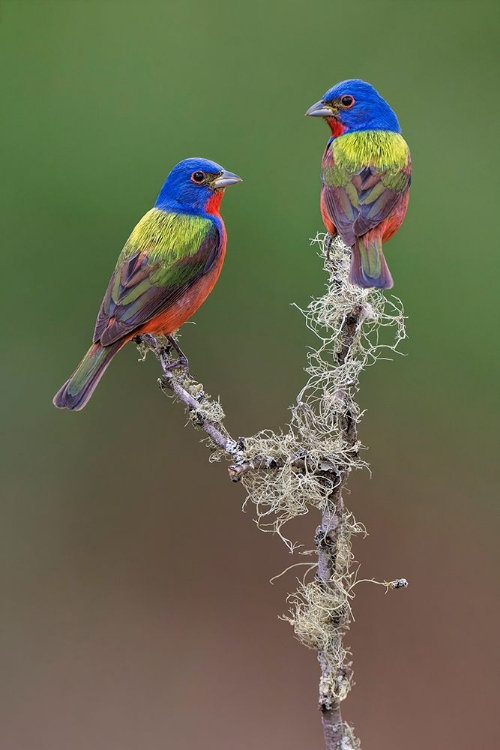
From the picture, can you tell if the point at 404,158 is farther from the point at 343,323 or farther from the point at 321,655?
the point at 321,655

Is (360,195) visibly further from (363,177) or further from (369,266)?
(369,266)

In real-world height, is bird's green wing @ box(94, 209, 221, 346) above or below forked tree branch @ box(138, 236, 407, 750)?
above

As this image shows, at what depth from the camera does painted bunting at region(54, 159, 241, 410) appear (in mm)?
2928

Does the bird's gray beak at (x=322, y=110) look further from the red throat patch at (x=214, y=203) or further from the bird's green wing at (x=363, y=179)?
the red throat patch at (x=214, y=203)

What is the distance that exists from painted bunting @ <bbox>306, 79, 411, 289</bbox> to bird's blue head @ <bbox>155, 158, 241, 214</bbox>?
56cm

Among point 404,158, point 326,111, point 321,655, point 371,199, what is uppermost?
point 326,111

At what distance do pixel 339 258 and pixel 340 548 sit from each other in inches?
42.8

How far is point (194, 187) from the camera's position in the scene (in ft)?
11.2

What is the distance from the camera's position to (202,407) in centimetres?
257

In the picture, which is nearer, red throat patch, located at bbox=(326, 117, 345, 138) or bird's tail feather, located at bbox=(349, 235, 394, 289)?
bird's tail feather, located at bbox=(349, 235, 394, 289)

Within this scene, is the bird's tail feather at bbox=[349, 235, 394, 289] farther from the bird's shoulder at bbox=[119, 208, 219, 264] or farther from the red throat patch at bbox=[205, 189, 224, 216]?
the red throat patch at bbox=[205, 189, 224, 216]

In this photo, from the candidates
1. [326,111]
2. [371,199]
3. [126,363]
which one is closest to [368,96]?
[326,111]

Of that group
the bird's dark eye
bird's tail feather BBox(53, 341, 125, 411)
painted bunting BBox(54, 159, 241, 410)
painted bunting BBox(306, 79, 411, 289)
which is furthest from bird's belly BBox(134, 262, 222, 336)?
the bird's dark eye

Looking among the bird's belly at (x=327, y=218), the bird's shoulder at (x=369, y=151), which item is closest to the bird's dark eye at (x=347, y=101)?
the bird's shoulder at (x=369, y=151)
